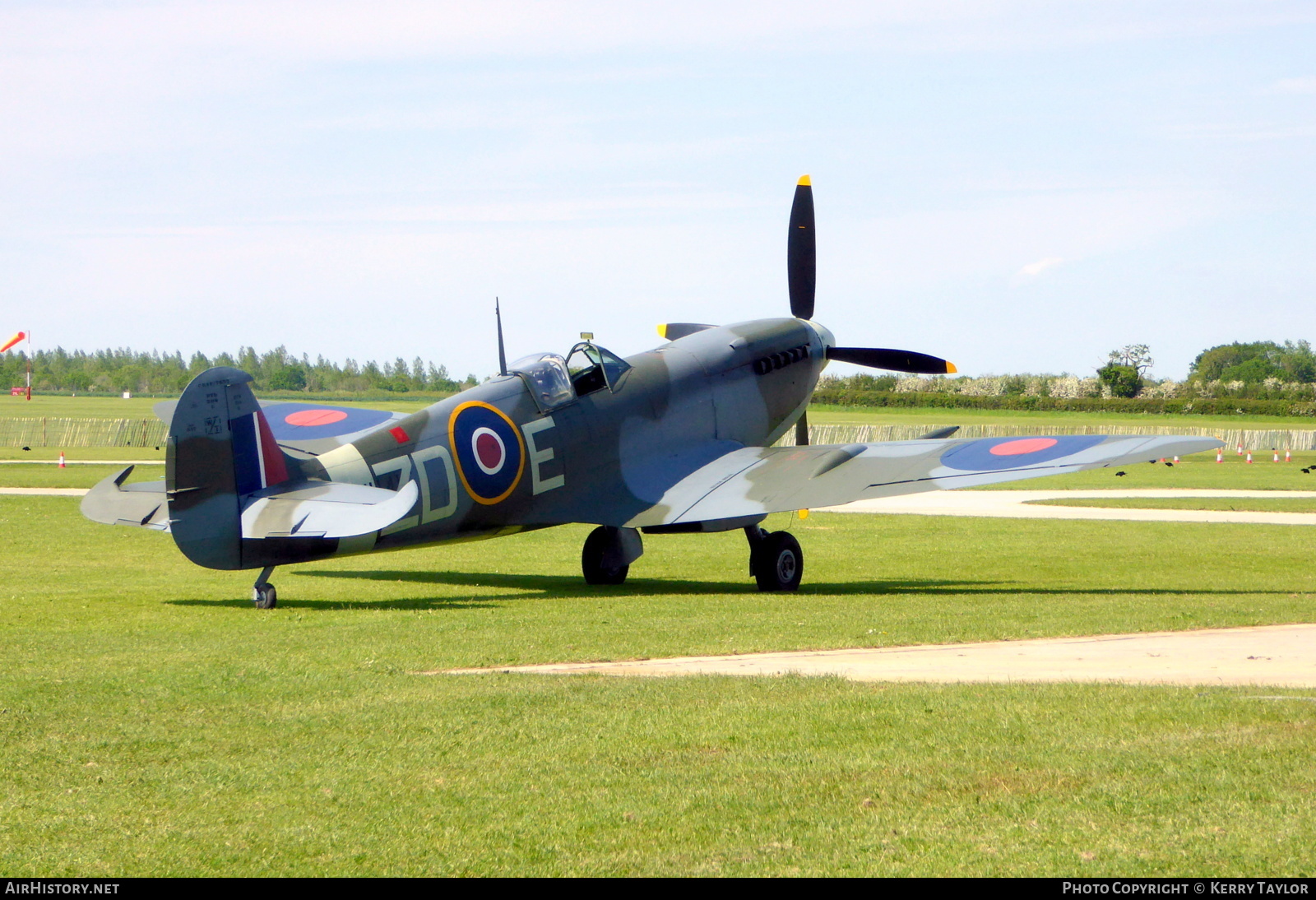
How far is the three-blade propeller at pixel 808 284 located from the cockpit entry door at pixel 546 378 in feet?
20.5

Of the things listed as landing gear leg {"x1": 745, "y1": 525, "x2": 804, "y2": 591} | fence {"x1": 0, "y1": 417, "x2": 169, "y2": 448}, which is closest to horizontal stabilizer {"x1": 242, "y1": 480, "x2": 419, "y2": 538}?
landing gear leg {"x1": 745, "y1": 525, "x2": 804, "y2": 591}

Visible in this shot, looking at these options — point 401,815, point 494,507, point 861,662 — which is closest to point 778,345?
point 494,507

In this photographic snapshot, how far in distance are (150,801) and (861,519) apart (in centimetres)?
2439

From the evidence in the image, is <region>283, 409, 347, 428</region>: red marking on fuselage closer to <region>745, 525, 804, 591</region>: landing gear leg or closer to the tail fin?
the tail fin

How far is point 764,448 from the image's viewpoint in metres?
19.5

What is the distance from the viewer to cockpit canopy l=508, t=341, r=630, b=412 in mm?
16938

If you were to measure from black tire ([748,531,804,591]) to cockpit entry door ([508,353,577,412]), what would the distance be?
316 centimetres

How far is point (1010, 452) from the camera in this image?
54.6 ft

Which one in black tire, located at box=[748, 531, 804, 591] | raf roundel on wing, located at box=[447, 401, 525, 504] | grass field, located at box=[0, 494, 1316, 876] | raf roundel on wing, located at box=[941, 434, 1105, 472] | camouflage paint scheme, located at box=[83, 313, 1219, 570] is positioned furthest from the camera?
black tire, located at box=[748, 531, 804, 591]

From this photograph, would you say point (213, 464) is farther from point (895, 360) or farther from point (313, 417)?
point (895, 360)

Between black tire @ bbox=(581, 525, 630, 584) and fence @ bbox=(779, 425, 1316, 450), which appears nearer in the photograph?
black tire @ bbox=(581, 525, 630, 584)

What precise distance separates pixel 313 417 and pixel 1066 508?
757 inches

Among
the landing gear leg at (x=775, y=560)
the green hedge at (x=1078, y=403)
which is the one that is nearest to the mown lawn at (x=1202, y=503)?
the landing gear leg at (x=775, y=560)
